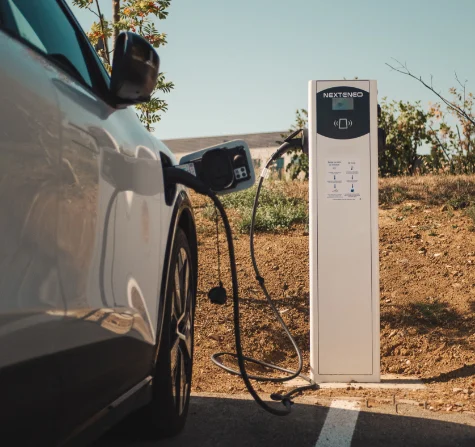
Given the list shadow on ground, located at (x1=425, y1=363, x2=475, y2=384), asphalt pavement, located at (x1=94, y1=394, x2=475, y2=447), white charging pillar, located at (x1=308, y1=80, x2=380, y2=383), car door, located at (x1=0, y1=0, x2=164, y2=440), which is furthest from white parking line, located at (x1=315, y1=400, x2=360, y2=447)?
shadow on ground, located at (x1=425, y1=363, x2=475, y2=384)

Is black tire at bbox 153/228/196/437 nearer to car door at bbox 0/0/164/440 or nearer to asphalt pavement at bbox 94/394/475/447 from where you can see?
asphalt pavement at bbox 94/394/475/447

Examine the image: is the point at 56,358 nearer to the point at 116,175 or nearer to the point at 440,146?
the point at 116,175

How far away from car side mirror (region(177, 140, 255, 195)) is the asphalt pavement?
120cm

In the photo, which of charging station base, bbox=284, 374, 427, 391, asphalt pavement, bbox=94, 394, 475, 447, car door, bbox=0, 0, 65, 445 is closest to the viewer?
car door, bbox=0, 0, 65, 445

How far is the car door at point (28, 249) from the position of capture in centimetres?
174

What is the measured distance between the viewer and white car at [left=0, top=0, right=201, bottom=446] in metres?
1.81

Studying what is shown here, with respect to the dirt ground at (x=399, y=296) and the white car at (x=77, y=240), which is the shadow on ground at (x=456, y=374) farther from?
the white car at (x=77, y=240)

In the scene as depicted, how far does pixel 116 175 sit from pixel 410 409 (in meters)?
2.79

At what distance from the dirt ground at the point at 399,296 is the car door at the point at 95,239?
2.89 meters

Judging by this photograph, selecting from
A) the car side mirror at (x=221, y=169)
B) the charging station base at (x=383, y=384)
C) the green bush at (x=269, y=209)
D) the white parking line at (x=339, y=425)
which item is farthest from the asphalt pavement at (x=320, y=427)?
the green bush at (x=269, y=209)

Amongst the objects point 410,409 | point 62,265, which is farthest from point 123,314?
point 410,409

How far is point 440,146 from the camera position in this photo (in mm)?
Result: 12867

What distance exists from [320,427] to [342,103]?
2.55 m

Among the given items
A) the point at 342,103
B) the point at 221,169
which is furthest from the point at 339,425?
the point at 342,103
